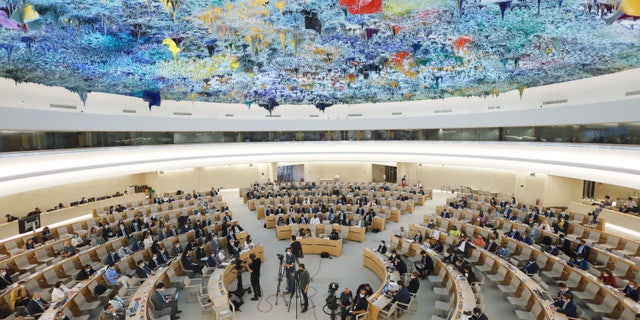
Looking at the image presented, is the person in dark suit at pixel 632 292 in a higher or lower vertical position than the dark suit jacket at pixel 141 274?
higher

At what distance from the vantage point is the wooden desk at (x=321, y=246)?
1296cm

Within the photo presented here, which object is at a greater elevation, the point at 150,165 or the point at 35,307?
the point at 150,165

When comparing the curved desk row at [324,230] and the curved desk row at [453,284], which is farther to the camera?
the curved desk row at [324,230]

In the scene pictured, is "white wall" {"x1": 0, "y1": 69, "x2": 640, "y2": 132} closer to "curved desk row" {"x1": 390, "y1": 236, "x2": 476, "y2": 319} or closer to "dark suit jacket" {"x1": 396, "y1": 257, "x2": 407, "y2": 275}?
"curved desk row" {"x1": 390, "y1": 236, "x2": 476, "y2": 319}

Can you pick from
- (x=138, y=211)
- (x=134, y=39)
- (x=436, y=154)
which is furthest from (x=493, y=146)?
(x=138, y=211)

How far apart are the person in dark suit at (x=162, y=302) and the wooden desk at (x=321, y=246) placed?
222 inches

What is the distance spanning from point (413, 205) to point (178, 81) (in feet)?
49.1

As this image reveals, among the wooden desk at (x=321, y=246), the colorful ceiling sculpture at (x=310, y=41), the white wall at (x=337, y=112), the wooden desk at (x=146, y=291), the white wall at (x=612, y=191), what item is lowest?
the wooden desk at (x=321, y=246)

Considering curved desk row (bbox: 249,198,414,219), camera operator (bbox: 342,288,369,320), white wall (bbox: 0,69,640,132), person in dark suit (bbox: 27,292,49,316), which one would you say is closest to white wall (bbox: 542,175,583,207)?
white wall (bbox: 0,69,640,132)

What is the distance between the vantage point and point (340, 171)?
28.8 metres

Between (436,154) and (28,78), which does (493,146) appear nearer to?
(436,154)

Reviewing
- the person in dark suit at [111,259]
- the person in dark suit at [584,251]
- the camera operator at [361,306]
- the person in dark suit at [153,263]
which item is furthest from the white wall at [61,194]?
the person in dark suit at [584,251]

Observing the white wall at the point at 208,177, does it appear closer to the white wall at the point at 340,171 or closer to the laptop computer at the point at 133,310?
the white wall at the point at 340,171

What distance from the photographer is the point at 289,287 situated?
32.3ft
